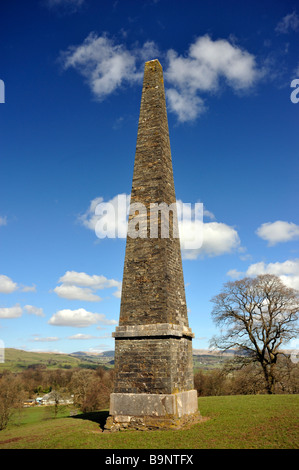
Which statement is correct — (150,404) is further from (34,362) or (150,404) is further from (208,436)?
(34,362)

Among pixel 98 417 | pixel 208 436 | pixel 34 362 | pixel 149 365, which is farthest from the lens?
pixel 34 362

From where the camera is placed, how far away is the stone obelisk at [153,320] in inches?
437

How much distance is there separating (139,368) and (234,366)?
17275 millimetres

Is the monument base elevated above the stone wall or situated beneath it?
situated beneath

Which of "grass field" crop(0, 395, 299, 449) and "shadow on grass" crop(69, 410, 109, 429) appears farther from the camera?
"shadow on grass" crop(69, 410, 109, 429)

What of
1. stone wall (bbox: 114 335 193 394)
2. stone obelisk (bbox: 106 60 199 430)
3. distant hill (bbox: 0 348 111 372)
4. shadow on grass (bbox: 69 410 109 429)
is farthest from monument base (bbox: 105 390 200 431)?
distant hill (bbox: 0 348 111 372)

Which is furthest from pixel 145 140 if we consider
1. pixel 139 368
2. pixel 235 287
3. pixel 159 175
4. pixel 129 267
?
pixel 235 287

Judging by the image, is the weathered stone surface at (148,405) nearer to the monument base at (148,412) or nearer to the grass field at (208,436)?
the monument base at (148,412)

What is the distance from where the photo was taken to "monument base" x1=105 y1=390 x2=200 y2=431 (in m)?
10.7

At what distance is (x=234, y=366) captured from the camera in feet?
86.0

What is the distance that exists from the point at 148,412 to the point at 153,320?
2956mm

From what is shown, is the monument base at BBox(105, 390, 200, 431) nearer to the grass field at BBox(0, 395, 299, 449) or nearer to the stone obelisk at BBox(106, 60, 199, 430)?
the stone obelisk at BBox(106, 60, 199, 430)

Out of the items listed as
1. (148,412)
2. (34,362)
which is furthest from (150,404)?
(34,362)

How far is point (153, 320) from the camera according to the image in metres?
11.8
